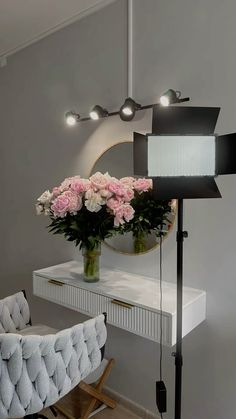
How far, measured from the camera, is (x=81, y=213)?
170 centimetres

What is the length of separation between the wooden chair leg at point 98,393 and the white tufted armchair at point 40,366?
68 cm

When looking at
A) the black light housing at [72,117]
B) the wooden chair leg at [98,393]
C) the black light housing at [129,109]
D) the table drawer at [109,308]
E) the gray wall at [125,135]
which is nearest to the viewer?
the table drawer at [109,308]

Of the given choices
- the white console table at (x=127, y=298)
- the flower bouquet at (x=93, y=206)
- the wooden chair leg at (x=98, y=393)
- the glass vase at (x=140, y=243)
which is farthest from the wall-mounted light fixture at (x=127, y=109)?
the wooden chair leg at (x=98, y=393)

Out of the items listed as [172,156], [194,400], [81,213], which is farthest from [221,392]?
[172,156]

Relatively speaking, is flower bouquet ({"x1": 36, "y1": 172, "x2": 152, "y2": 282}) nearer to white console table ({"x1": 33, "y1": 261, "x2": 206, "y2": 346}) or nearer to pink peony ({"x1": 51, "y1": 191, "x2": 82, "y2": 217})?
pink peony ({"x1": 51, "y1": 191, "x2": 82, "y2": 217})

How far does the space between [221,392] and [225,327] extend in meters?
0.34

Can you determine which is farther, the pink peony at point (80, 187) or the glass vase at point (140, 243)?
the glass vase at point (140, 243)

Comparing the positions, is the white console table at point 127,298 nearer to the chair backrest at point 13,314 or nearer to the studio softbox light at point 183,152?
the chair backrest at point 13,314

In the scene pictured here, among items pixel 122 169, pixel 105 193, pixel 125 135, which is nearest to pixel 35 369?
pixel 105 193

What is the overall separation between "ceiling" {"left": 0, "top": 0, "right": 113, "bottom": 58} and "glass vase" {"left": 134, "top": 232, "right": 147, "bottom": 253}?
1441 millimetres

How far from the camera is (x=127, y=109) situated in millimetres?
1861

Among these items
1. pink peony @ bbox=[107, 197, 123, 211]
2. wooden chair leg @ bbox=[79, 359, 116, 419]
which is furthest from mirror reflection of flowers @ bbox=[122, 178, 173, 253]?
wooden chair leg @ bbox=[79, 359, 116, 419]

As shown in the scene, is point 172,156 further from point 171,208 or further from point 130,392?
point 130,392

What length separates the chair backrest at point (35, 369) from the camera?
1243 millimetres
